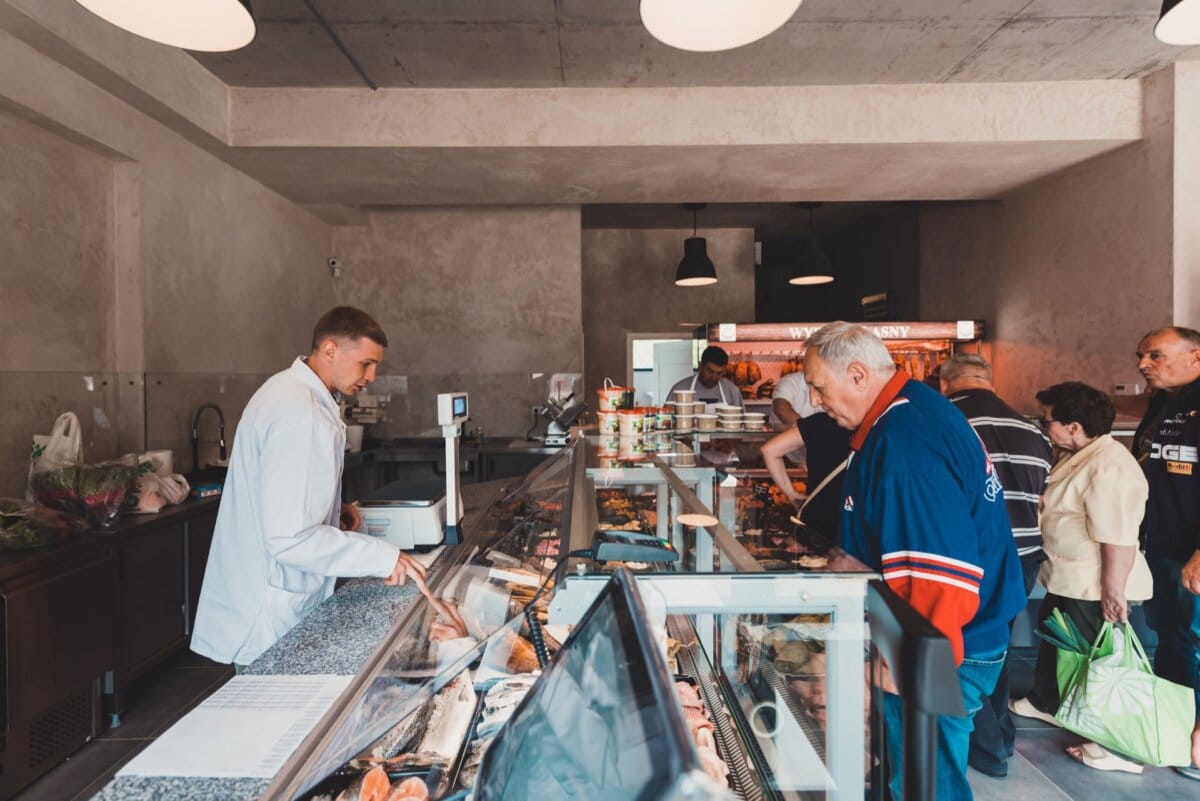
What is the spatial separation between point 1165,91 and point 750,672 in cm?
518

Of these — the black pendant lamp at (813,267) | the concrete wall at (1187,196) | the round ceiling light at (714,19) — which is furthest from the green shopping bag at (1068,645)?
the black pendant lamp at (813,267)

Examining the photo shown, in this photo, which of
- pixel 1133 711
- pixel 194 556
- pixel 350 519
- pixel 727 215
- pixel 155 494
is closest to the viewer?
pixel 350 519

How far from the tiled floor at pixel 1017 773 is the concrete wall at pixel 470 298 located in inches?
174

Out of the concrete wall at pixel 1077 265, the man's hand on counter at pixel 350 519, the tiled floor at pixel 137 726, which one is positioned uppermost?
the concrete wall at pixel 1077 265

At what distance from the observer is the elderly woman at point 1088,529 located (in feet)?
9.31

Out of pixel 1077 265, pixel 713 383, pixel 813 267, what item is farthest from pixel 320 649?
pixel 813 267

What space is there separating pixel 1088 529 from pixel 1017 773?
3.56 ft

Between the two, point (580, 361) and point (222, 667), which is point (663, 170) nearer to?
point (580, 361)

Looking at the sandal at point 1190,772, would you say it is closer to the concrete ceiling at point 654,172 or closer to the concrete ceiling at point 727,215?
the concrete ceiling at point 654,172

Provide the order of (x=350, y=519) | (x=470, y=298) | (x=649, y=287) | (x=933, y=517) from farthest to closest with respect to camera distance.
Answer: (x=649, y=287), (x=470, y=298), (x=350, y=519), (x=933, y=517)

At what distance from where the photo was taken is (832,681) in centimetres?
109

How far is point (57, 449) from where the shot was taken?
321cm

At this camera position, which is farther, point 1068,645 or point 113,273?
point 113,273

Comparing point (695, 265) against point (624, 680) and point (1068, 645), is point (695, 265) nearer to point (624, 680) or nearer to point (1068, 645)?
point (1068, 645)
